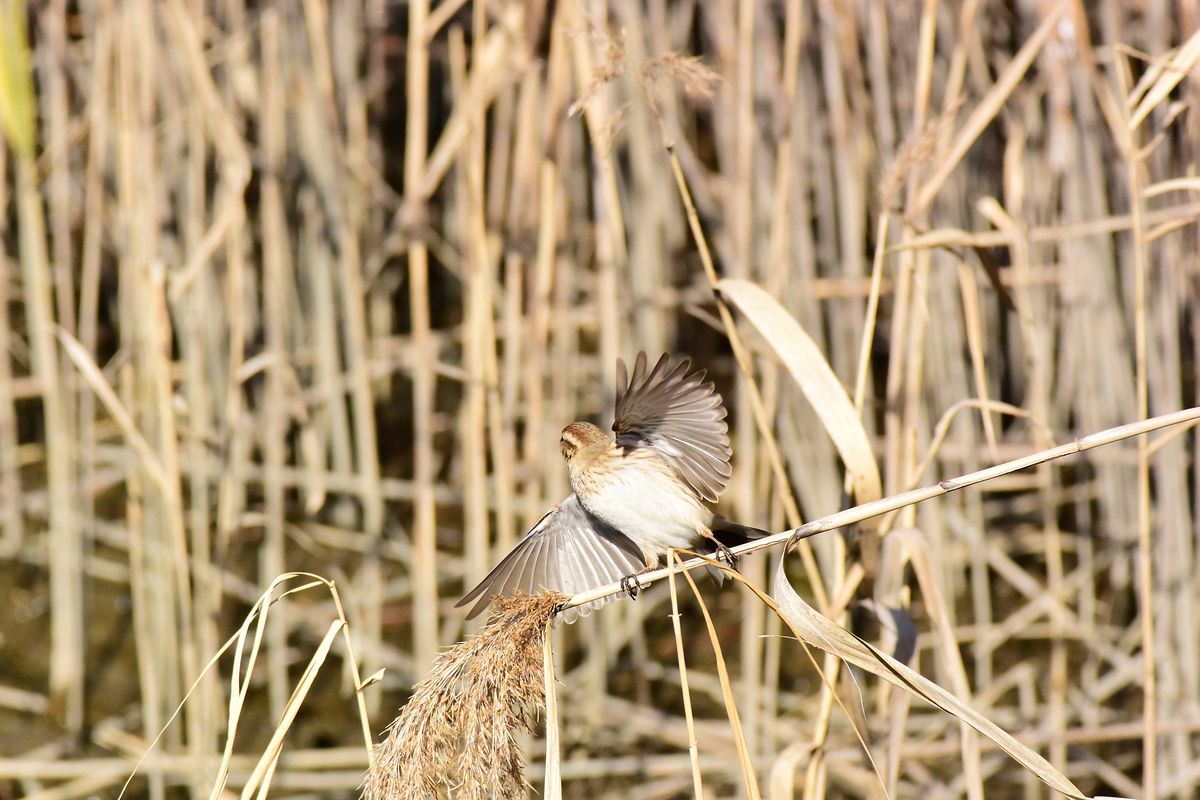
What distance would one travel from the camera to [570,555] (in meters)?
2.84

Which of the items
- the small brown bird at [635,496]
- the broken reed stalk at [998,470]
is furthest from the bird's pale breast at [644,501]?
the broken reed stalk at [998,470]

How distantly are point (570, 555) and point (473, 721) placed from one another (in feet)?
3.45

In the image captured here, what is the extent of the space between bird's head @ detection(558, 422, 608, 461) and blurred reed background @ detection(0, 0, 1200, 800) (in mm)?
885

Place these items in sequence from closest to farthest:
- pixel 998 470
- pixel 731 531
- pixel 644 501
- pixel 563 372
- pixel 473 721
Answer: pixel 998 470 < pixel 473 721 < pixel 644 501 < pixel 731 531 < pixel 563 372

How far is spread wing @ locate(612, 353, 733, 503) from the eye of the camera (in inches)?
90.5

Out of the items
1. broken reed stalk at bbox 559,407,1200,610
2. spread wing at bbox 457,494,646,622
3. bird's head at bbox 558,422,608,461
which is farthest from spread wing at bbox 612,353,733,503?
broken reed stalk at bbox 559,407,1200,610

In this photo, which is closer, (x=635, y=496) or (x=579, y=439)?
(x=635, y=496)

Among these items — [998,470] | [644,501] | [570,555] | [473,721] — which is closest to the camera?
[998,470]

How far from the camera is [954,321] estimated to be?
4285 mm

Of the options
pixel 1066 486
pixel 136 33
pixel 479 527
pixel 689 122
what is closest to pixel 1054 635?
pixel 1066 486

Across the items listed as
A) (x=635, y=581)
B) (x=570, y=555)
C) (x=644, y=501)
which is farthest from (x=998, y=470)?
(x=570, y=555)

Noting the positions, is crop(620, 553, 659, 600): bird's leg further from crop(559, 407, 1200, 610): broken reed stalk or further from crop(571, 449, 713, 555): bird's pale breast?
crop(559, 407, 1200, 610): broken reed stalk

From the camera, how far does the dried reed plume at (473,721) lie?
1781mm

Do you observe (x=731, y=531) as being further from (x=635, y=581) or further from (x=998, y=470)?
(x=998, y=470)
